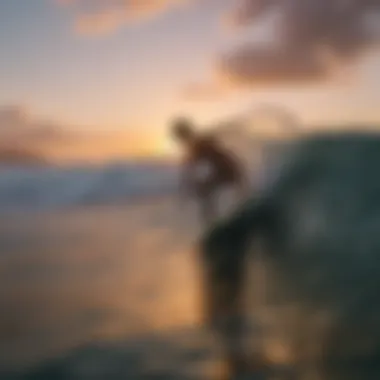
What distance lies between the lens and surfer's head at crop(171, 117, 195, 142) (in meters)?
0.82

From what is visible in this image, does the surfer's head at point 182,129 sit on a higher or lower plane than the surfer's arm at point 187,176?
higher

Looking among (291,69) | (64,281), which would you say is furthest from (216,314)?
(291,69)

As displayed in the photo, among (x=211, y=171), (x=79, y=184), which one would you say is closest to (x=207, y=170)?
(x=211, y=171)

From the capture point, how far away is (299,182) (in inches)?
32.0

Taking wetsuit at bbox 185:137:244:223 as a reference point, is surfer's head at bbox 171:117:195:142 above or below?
above

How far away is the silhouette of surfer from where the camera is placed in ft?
2.66

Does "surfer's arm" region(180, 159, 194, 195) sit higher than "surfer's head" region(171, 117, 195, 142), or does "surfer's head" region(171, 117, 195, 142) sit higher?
"surfer's head" region(171, 117, 195, 142)

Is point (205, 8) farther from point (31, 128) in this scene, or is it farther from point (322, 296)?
point (322, 296)

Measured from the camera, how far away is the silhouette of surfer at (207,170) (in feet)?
2.66

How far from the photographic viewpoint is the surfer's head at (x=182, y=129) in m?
0.82

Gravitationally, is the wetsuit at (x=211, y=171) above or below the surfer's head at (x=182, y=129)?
below

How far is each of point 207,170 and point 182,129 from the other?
60mm

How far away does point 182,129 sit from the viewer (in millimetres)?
821

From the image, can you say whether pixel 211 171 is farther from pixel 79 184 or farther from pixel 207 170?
pixel 79 184
